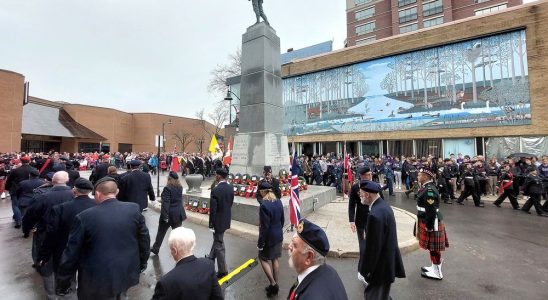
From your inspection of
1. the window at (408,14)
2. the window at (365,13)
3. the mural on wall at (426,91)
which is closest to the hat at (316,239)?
the mural on wall at (426,91)

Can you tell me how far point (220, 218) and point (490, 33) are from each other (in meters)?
27.6

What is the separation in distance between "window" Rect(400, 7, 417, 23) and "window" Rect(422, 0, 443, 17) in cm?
123

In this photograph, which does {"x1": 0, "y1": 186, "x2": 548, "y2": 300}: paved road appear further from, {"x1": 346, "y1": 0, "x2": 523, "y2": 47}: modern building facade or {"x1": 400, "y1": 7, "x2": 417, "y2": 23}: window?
{"x1": 400, "y1": 7, "x2": 417, "y2": 23}: window

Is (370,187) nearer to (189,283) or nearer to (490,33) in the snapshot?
(189,283)

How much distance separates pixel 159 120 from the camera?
2205 inches

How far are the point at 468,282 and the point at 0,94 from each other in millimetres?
41821

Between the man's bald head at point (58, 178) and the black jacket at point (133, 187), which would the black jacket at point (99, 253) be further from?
the black jacket at point (133, 187)

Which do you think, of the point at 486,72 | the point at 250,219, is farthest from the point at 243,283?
the point at 486,72

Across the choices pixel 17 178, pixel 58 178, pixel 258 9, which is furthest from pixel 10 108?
pixel 58 178

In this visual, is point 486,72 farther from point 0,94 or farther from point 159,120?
point 159,120

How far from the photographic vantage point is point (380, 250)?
317 cm

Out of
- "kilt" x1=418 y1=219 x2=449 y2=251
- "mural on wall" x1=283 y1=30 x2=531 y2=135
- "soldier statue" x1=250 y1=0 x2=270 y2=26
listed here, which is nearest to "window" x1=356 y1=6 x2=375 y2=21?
"mural on wall" x1=283 y1=30 x2=531 y2=135

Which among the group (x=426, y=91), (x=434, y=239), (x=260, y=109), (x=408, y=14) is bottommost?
(x=434, y=239)

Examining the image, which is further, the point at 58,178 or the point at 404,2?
the point at 404,2
